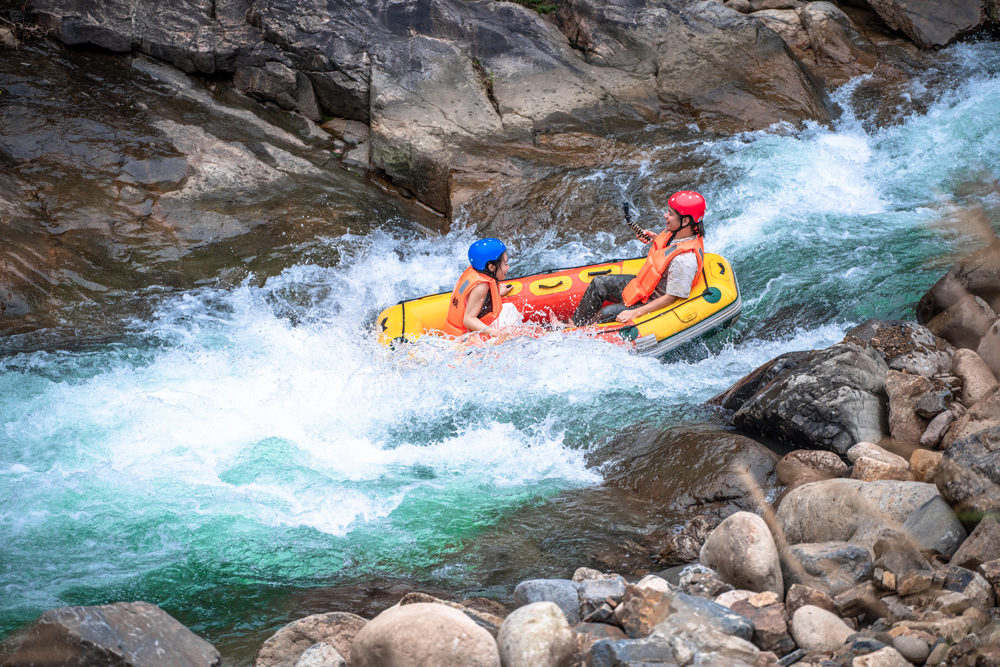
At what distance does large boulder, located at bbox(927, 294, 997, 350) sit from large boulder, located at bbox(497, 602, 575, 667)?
361 centimetres

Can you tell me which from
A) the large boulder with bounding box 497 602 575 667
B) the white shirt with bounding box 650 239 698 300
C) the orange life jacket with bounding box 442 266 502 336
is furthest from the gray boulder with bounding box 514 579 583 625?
the white shirt with bounding box 650 239 698 300

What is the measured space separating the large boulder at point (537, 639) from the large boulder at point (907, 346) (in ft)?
10.2

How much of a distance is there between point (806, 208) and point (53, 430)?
7.39 meters

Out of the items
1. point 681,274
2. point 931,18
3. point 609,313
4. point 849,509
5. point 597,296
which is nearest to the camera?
point 849,509

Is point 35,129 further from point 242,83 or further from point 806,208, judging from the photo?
point 806,208

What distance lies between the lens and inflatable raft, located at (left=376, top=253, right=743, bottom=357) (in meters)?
6.02

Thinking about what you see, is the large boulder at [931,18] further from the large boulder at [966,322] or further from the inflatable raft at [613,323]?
the large boulder at [966,322]

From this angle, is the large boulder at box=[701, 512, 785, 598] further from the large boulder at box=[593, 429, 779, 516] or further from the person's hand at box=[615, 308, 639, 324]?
the person's hand at box=[615, 308, 639, 324]

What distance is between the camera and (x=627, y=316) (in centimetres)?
615

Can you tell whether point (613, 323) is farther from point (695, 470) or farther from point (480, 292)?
point (695, 470)

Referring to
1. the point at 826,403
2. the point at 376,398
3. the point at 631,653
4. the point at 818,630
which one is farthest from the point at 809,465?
the point at 376,398

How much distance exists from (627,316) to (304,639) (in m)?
3.86

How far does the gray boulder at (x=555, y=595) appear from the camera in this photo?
3115 millimetres

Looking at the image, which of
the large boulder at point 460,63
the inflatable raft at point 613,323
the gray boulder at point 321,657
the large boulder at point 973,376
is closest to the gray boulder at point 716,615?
the gray boulder at point 321,657
